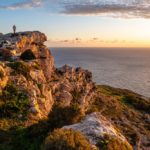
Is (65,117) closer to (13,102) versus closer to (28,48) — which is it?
(13,102)

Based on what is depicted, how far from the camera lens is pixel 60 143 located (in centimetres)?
1198

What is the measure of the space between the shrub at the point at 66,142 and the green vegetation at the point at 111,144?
2.70ft

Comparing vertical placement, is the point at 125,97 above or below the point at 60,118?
below

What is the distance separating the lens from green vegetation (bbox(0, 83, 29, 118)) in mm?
22625

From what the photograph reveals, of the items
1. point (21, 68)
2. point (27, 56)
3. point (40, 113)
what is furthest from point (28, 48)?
point (40, 113)

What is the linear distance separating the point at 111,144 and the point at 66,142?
2.47 meters

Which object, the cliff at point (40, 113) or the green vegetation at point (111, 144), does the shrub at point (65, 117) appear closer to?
the cliff at point (40, 113)

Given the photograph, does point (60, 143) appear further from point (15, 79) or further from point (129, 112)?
point (129, 112)

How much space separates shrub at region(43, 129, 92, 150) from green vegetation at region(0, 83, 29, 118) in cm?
1051

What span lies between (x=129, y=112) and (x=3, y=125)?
199 ft

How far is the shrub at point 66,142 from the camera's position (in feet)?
39.0

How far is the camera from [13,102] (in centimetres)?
2392

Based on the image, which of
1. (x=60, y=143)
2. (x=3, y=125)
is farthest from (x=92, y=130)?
(x=3, y=125)

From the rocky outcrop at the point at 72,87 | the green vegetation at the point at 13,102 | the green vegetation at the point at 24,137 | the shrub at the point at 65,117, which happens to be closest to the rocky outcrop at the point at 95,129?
the shrub at the point at 65,117
